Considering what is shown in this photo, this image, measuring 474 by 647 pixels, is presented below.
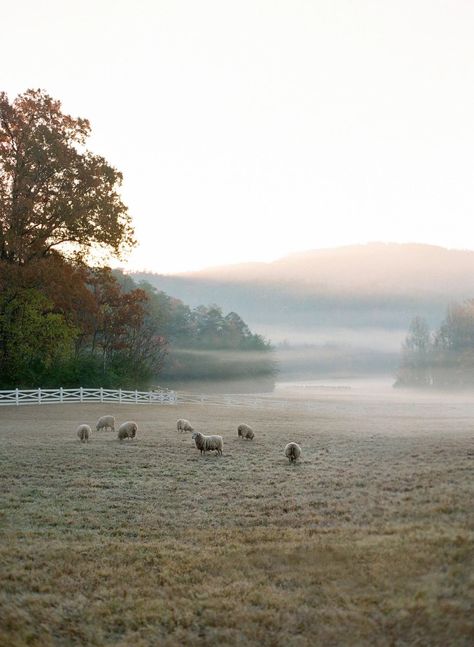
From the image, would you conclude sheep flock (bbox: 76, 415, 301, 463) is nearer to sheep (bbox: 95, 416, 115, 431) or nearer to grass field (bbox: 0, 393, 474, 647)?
sheep (bbox: 95, 416, 115, 431)

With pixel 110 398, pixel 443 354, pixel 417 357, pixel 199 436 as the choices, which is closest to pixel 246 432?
pixel 199 436

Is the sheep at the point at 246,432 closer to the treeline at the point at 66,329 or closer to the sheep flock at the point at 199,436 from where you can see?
the sheep flock at the point at 199,436

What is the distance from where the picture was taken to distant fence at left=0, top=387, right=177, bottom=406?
41.5 metres

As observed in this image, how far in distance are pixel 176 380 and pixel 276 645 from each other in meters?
81.8

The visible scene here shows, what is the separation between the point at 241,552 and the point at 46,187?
1478 inches

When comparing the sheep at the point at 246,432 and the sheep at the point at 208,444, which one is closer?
the sheep at the point at 208,444

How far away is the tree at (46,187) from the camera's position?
42.2 metres

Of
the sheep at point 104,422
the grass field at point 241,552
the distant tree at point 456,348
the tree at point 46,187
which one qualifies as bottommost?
the grass field at point 241,552

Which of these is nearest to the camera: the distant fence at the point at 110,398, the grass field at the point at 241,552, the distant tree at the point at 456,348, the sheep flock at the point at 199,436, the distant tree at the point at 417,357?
the grass field at the point at 241,552

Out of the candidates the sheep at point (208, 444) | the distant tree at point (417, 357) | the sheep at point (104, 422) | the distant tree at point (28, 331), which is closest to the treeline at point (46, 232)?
the distant tree at point (28, 331)

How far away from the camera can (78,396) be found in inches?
1774

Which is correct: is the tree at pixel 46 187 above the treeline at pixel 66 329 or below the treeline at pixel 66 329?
above

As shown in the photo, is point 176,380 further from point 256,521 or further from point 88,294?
point 256,521

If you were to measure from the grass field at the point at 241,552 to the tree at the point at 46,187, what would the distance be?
2674 cm
